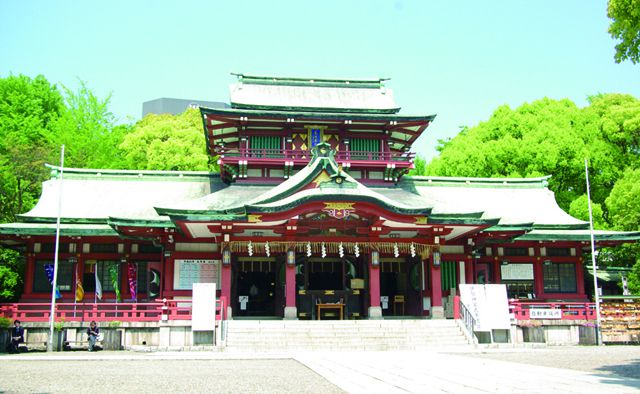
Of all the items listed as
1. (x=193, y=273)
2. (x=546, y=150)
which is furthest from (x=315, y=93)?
(x=546, y=150)

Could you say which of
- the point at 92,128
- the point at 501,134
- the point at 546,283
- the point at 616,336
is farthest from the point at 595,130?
the point at 92,128

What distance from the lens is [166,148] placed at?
5462 cm

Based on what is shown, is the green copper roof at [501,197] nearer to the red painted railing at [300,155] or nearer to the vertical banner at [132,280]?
the red painted railing at [300,155]

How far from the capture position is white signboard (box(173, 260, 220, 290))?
30094 mm

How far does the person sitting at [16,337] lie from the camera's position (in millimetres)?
24969

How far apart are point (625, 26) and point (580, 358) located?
35.5 ft

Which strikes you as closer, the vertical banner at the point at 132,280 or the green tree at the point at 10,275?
the vertical banner at the point at 132,280

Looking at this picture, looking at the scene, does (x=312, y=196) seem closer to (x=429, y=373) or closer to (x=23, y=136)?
(x=429, y=373)

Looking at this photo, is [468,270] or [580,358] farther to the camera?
[468,270]

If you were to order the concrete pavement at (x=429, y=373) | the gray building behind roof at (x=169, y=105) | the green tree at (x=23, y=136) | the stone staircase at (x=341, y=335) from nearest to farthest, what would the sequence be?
the concrete pavement at (x=429, y=373), the stone staircase at (x=341, y=335), the green tree at (x=23, y=136), the gray building behind roof at (x=169, y=105)

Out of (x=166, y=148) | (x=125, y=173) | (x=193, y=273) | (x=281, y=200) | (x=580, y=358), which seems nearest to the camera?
(x=580, y=358)

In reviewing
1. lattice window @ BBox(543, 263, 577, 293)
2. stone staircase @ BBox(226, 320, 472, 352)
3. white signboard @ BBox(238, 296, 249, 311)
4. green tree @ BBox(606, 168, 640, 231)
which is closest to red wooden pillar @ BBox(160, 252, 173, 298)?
white signboard @ BBox(238, 296, 249, 311)

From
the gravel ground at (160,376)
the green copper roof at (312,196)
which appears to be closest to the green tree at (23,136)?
the green copper roof at (312,196)

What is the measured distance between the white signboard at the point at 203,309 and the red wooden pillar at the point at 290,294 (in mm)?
3968
